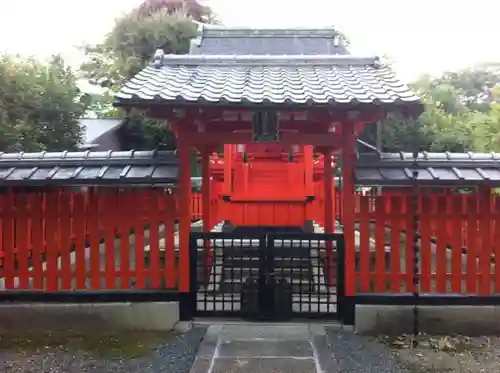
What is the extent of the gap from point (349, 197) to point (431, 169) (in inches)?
40.5

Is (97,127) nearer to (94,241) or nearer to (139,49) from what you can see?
(139,49)

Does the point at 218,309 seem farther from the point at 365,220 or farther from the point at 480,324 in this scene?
the point at 480,324

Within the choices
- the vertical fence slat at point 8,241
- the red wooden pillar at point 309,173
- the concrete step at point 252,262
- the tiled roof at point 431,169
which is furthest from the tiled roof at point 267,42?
the vertical fence slat at point 8,241

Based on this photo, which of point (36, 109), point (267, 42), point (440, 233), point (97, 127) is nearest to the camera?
point (440, 233)

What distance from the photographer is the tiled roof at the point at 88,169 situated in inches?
224

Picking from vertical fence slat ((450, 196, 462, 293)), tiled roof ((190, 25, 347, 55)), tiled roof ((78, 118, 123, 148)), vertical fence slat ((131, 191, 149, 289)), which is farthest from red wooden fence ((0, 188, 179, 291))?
tiled roof ((78, 118, 123, 148))

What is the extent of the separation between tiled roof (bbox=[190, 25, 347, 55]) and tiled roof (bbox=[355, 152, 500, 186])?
129 inches

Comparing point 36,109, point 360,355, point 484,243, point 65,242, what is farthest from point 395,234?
point 36,109

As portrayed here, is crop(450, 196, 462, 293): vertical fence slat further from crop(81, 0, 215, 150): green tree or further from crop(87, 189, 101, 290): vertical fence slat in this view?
crop(81, 0, 215, 150): green tree

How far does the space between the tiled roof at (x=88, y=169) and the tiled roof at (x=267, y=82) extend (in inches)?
36.4

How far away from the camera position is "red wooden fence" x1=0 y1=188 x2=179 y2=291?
19.5 feet

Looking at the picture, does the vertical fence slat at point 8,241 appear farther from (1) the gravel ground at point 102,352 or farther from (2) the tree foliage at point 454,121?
(2) the tree foliage at point 454,121

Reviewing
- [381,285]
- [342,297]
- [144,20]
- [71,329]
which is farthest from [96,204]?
[144,20]

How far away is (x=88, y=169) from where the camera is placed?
596cm
